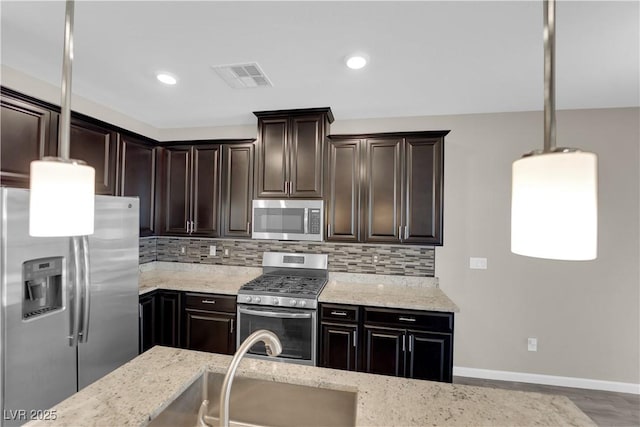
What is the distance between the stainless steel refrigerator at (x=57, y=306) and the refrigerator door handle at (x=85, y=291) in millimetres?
15

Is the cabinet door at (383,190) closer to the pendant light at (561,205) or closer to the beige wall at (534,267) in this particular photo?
the beige wall at (534,267)

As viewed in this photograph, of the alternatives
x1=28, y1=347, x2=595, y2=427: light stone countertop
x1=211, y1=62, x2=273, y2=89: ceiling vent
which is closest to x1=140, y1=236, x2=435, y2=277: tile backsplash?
x1=211, y1=62, x2=273, y2=89: ceiling vent

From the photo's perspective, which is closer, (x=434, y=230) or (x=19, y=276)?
(x=19, y=276)

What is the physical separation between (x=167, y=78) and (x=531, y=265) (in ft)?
12.3

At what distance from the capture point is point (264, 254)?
127 inches

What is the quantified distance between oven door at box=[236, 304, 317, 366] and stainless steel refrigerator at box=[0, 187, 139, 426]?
3.45ft

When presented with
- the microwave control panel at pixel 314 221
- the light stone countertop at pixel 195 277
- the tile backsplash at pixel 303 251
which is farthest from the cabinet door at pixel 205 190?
the microwave control panel at pixel 314 221

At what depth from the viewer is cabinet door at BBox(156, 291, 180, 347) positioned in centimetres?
282

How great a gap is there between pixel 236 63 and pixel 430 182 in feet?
6.35

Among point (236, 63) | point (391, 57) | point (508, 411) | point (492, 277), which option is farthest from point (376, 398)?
point (492, 277)

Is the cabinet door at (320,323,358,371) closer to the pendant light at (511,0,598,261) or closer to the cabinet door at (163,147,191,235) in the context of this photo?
the cabinet door at (163,147,191,235)

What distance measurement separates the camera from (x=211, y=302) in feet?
9.00

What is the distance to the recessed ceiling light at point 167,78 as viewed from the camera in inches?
87.2

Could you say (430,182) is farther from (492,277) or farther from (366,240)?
(492,277)
